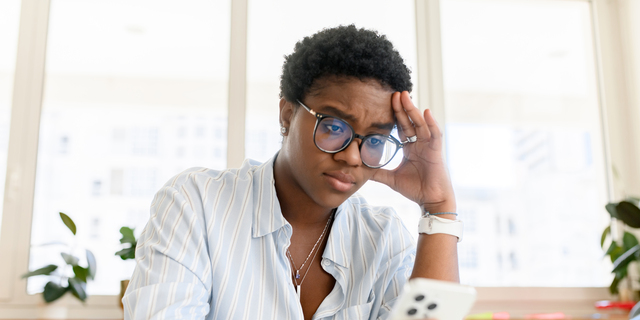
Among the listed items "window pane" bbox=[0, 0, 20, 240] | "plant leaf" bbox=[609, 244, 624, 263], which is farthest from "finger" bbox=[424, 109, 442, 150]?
"window pane" bbox=[0, 0, 20, 240]

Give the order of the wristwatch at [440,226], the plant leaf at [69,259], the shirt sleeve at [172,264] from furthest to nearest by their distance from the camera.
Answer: the plant leaf at [69,259] < the wristwatch at [440,226] < the shirt sleeve at [172,264]

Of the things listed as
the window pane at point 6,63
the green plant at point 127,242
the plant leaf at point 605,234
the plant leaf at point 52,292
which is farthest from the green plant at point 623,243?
the window pane at point 6,63

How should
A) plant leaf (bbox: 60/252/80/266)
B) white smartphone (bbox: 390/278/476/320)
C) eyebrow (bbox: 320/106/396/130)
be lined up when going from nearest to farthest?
white smartphone (bbox: 390/278/476/320)
eyebrow (bbox: 320/106/396/130)
plant leaf (bbox: 60/252/80/266)

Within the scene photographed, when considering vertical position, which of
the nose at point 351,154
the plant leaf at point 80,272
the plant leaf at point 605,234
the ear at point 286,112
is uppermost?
the ear at point 286,112

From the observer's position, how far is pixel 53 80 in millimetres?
2625

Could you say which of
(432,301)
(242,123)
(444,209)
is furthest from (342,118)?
(242,123)

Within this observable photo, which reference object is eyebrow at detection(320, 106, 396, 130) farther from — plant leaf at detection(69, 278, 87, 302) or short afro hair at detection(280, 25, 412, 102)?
plant leaf at detection(69, 278, 87, 302)

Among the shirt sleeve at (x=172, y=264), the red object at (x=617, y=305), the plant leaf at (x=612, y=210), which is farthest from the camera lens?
the red object at (x=617, y=305)

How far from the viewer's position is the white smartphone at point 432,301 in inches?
26.2

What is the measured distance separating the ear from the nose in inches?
7.6

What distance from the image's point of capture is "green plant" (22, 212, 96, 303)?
2.15 metres

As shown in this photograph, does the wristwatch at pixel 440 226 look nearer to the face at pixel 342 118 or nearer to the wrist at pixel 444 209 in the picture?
the wrist at pixel 444 209

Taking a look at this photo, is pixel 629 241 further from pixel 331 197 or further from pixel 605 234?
pixel 331 197

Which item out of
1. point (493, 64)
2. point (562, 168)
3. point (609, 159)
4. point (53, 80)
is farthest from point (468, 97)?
point (53, 80)
